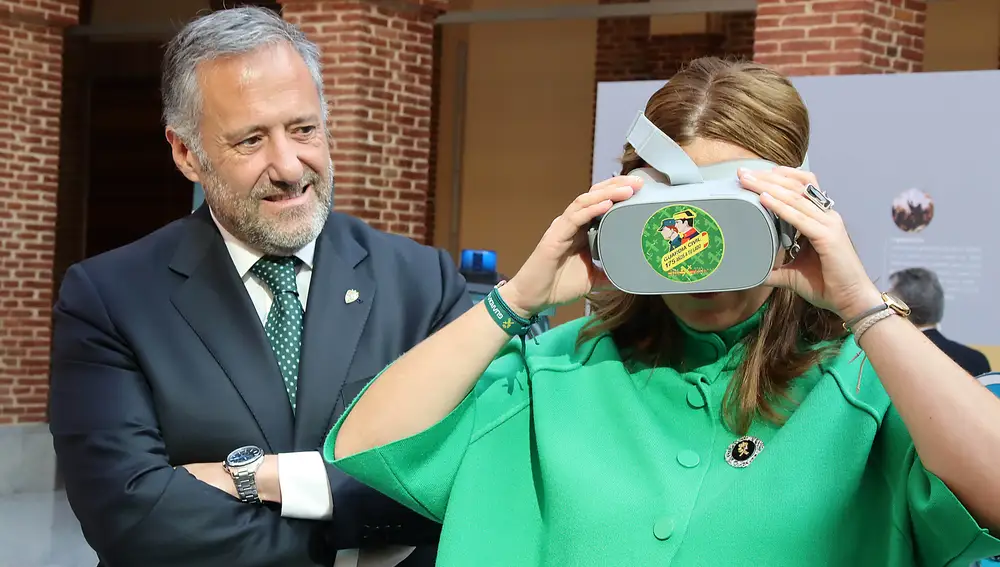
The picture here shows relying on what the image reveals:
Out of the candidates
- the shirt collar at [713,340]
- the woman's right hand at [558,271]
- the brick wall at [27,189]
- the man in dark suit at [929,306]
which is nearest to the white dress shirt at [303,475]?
the woman's right hand at [558,271]

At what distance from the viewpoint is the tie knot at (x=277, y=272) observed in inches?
84.4

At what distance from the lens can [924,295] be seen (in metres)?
5.48

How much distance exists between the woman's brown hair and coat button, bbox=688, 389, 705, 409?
1.5 inches

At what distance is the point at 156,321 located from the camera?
2.06 m

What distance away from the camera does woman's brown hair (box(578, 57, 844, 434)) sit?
154 centimetres

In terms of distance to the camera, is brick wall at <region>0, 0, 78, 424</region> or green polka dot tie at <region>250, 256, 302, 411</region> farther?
brick wall at <region>0, 0, 78, 424</region>

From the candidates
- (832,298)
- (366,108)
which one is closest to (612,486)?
(832,298)

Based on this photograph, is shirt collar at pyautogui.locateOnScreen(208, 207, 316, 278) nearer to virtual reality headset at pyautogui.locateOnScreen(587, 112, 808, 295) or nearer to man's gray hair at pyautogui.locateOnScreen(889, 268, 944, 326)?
virtual reality headset at pyautogui.locateOnScreen(587, 112, 808, 295)

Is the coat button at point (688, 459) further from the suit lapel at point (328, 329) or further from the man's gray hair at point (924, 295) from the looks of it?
the man's gray hair at point (924, 295)

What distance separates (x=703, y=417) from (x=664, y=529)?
18cm

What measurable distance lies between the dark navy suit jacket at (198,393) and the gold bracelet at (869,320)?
35.3 inches

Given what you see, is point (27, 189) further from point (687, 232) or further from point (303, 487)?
point (687, 232)

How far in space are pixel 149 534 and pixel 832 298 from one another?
1176 millimetres

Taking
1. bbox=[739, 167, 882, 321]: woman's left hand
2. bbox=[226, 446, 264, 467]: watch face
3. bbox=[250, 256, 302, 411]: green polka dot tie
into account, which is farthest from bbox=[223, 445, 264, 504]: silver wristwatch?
bbox=[739, 167, 882, 321]: woman's left hand
